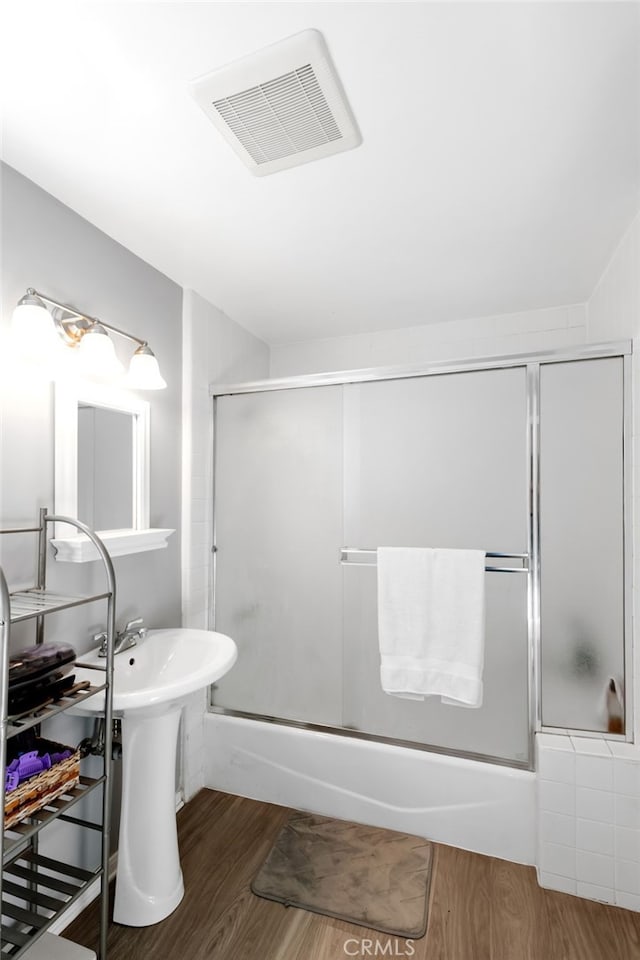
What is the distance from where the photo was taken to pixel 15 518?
1359 mm

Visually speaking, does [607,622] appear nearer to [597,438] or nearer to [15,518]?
[597,438]

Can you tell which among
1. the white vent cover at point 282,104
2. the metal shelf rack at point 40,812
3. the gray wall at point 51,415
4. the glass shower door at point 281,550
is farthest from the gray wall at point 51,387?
the white vent cover at point 282,104

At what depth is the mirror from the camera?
148cm

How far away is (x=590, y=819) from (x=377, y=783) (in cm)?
76

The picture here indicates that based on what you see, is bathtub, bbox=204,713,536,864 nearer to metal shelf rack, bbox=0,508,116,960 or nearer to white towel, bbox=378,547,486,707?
white towel, bbox=378,547,486,707

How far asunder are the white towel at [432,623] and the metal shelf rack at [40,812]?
3.40 feet

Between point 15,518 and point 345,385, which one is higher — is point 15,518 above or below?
below

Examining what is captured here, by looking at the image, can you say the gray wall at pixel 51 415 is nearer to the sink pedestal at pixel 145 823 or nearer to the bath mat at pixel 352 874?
the sink pedestal at pixel 145 823

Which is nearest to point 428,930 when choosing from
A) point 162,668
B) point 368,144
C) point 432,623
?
point 432,623

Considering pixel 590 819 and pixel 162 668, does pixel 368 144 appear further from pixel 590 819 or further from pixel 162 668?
pixel 590 819

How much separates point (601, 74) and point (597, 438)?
1.06 m

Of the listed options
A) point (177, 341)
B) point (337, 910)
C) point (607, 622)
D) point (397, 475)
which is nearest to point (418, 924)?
point (337, 910)

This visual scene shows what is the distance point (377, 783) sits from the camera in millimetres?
1934

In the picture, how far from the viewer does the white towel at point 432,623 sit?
178 centimetres
